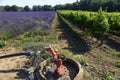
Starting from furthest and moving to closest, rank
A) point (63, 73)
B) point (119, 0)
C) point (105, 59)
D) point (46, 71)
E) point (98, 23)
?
point (119, 0), point (98, 23), point (105, 59), point (46, 71), point (63, 73)

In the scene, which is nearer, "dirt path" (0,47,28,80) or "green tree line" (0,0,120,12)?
"dirt path" (0,47,28,80)

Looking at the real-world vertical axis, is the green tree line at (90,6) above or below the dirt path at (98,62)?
below

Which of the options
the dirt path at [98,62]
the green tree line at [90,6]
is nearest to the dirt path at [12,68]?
the dirt path at [98,62]

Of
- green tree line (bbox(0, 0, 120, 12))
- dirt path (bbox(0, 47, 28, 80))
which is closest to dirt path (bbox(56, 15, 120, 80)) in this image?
dirt path (bbox(0, 47, 28, 80))

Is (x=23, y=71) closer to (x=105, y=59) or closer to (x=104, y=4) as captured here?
(x=105, y=59)

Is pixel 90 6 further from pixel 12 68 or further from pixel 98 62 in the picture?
pixel 12 68

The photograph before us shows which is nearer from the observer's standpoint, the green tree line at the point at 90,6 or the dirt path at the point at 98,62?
the dirt path at the point at 98,62

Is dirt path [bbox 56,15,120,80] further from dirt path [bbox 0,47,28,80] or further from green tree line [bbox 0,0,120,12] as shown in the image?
green tree line [bbox 0,0,120,12]

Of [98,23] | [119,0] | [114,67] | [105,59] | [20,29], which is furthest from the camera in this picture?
[119,0]

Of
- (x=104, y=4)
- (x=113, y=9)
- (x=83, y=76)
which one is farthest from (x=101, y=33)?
(x=104, y=4)

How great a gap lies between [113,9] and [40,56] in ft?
167

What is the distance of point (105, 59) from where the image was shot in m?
10.9

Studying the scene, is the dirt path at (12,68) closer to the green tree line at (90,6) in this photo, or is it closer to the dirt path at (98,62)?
the dirt path at (98,62)

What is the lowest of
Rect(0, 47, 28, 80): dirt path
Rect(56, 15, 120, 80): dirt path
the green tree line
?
the green tree line
